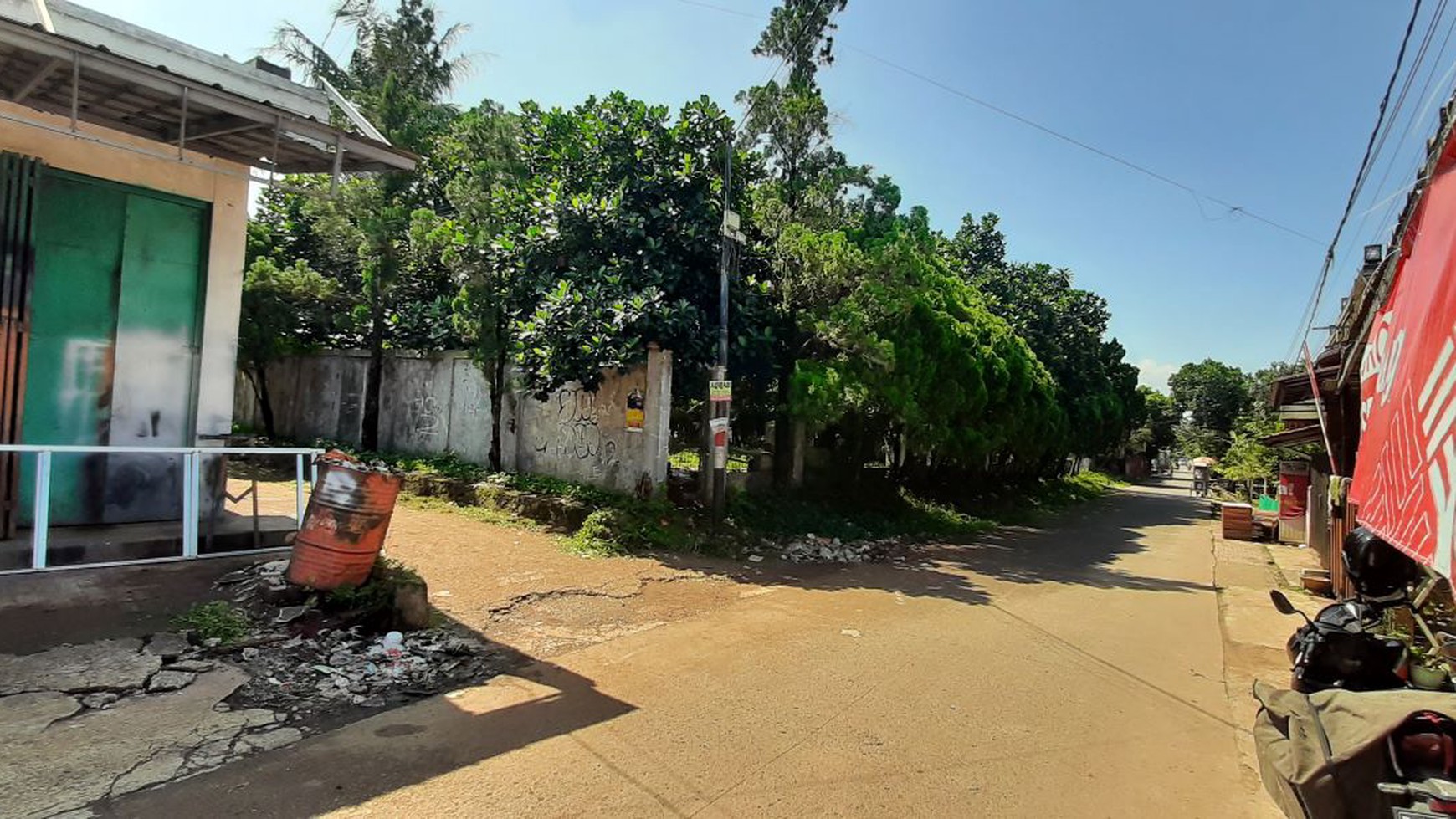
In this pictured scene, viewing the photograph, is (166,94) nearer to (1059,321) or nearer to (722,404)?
(722,404)

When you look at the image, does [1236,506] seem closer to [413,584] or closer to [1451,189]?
[1451,189]

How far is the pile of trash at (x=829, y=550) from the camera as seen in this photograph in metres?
11.6

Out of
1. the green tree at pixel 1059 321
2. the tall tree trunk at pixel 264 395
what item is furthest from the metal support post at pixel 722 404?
the green tree at pixel 1059 321

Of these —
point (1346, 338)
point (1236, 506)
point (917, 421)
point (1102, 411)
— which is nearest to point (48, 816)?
point (1346, 338)

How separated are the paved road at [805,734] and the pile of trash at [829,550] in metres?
3.27


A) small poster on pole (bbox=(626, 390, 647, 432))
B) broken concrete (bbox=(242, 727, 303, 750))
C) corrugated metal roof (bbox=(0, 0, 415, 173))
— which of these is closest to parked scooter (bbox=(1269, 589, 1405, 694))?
broken concrete (bbox=(242, 727, 303, 750))

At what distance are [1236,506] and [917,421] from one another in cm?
1161

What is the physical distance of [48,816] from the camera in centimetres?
325

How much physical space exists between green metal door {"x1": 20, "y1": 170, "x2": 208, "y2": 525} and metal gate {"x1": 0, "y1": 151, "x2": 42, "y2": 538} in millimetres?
240

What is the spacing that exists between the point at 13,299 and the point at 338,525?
3.13 meters

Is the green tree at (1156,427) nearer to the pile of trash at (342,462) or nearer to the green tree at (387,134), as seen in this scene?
the green tree at (387,134)

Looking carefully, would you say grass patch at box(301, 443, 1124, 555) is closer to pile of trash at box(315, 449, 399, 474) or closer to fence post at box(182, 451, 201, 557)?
pile of trash at box(315, 449, 399, 474)

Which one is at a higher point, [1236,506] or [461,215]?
[461,215]

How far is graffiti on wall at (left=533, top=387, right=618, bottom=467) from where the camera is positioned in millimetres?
12688
